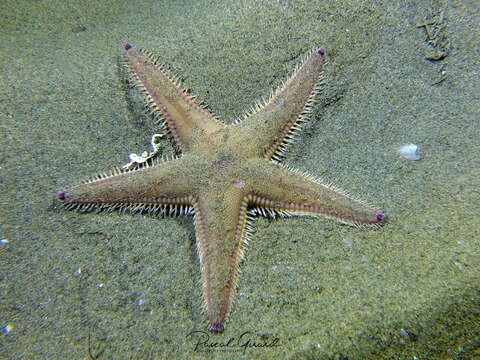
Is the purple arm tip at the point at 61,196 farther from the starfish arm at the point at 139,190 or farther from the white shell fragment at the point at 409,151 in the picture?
the white shell fragment at the point at 409,151

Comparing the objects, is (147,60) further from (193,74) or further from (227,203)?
(227,203)

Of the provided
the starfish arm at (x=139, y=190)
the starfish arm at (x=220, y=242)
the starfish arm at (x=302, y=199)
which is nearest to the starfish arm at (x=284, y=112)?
the starfish arm at (x=302, y=199)

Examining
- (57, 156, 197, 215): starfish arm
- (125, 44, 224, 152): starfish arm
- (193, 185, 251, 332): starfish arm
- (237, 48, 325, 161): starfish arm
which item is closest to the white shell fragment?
(237, 48, 325, 161): starfish arm

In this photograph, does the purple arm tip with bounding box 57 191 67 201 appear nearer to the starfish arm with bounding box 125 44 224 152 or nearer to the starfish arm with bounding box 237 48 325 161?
the starfish arm with bounding box 125 44 224 152

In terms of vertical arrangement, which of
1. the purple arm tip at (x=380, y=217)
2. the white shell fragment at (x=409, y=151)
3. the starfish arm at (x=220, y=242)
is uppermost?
the white shell fragment at (x=409, y=151)

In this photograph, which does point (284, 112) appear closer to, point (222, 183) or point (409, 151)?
point (222, 183)

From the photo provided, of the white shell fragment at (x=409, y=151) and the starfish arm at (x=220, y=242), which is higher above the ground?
the white shell fragment at (x=409, y=151)

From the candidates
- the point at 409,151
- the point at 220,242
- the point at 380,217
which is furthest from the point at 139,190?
the point at 409,151
